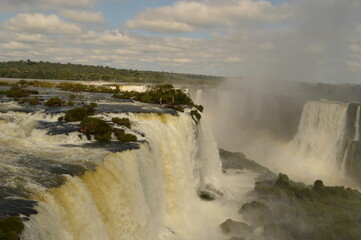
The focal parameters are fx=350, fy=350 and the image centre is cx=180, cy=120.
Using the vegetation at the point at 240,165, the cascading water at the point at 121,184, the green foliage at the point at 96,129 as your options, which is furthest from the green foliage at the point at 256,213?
the vegetation at the point at 240,165

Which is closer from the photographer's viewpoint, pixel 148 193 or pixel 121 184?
pixel 121 184

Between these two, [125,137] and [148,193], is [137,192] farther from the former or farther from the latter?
[125,137]

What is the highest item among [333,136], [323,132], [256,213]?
[323,132]

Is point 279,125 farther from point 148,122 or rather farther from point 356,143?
point 148,122

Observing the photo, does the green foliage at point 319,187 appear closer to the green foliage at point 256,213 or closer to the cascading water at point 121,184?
the green foliage at point 256,213

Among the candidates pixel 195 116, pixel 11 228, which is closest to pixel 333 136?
pixel 195 116

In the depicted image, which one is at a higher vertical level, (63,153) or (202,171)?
(63,153)

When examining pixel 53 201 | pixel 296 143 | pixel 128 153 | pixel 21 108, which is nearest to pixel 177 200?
pixel 128 153
